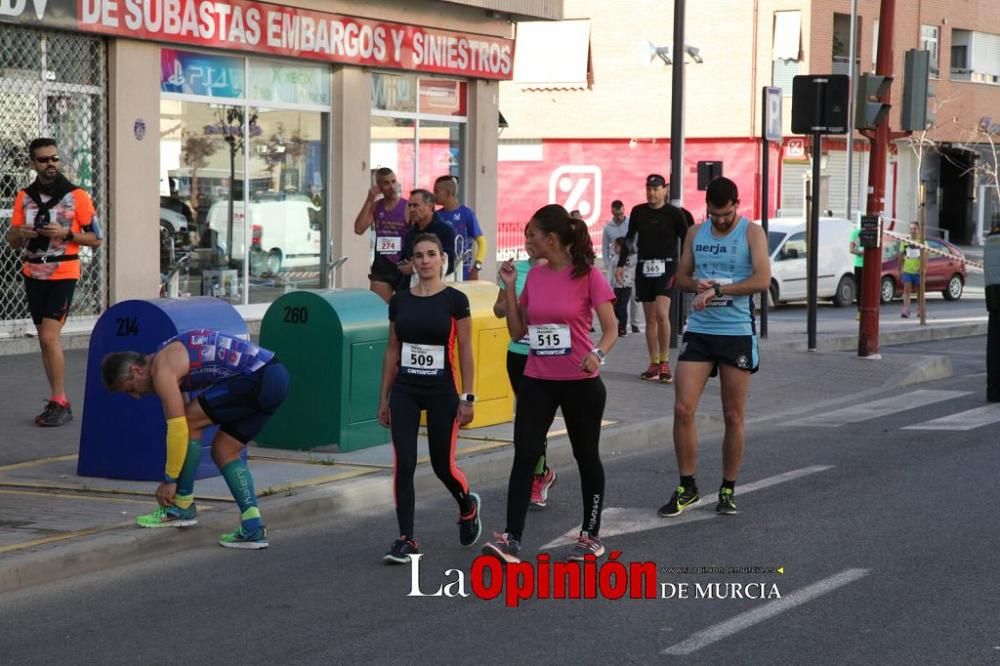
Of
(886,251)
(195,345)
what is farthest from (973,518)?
(886,251)

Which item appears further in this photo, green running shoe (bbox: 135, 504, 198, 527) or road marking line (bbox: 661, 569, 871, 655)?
green running shoe (bbox: 135, 504, 198, 527)

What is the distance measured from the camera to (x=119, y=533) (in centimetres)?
811

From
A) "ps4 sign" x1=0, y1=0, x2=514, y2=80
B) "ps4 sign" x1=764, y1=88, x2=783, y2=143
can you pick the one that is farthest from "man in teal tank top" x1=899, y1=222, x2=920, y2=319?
"ps4 sign" x1=764, y1=88, x2=783, y2=143

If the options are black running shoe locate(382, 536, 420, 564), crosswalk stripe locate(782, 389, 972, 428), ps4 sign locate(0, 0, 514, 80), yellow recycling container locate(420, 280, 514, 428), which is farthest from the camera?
ps4 sign locate(0, 0, 514, 80)

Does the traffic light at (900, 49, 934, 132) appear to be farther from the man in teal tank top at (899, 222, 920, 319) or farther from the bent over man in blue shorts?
the bent over man in blue shorts

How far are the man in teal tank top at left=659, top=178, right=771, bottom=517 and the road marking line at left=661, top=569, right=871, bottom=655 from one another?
5.37 ft

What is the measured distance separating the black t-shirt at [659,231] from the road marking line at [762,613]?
7498mm

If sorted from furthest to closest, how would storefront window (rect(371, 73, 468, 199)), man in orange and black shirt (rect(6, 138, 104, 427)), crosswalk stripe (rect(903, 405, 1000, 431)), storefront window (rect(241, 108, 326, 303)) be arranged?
storefront window (rect(371, 73, 468, 199)), storefront window (rect(241, 108, 326, 303)), crosswalk stripe (rect(903, 405, 1000, 431)), man in orange and black shirt (rect(6, 138, 104, 427))

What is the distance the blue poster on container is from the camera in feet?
59.5

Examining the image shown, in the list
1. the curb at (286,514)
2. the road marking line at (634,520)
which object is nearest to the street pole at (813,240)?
the curb at (286,514)

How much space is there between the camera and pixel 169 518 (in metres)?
8.30

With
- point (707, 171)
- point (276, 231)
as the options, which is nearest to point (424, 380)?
point (276, 231)

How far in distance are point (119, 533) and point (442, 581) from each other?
72.3 inches

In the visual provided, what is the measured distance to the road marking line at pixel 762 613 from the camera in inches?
249
